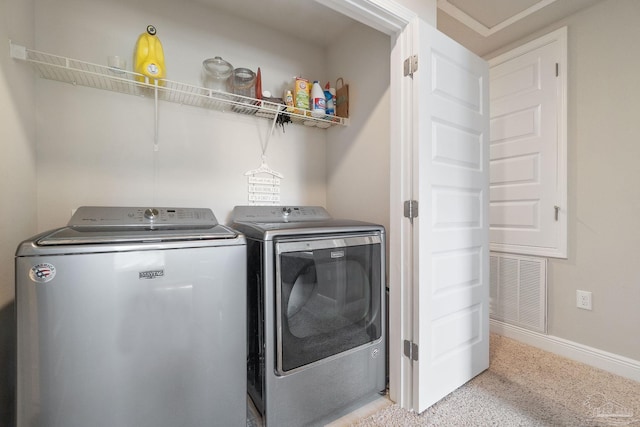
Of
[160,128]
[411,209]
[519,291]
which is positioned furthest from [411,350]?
[160,128]

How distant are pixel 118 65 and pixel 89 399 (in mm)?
1488

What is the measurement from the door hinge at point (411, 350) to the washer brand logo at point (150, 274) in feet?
4.06

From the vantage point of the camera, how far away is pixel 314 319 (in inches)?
53.9

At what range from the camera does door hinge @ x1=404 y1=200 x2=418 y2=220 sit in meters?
1.39

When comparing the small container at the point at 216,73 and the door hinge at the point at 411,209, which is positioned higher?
the small container at the point at 216,73

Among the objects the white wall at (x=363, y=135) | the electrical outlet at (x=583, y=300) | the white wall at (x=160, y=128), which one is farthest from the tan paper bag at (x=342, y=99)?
the electrical outlet at (x=583, y=300)

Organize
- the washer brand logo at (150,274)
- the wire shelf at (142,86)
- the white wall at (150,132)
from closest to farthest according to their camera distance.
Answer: the washer brand logo at (150,274)
the white wall at (150,132)
the wire shelf at (142,86)

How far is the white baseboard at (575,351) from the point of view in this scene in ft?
5.61

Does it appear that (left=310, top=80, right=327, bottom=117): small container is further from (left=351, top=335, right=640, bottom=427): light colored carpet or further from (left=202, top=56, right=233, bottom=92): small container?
(left=351, top=335, right=640, bottom=427): light colored carpet

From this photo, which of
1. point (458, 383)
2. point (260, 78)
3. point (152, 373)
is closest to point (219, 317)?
point (152, 373)

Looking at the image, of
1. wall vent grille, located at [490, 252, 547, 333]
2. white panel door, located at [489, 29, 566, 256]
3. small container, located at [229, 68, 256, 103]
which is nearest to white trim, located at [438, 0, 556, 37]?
white panel door, located at [489, 29, 566, 256]

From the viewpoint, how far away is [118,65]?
1384 mm

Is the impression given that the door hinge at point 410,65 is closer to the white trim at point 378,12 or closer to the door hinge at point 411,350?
the white trim at point 378,12

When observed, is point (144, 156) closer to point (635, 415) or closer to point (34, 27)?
point (34, 27)
